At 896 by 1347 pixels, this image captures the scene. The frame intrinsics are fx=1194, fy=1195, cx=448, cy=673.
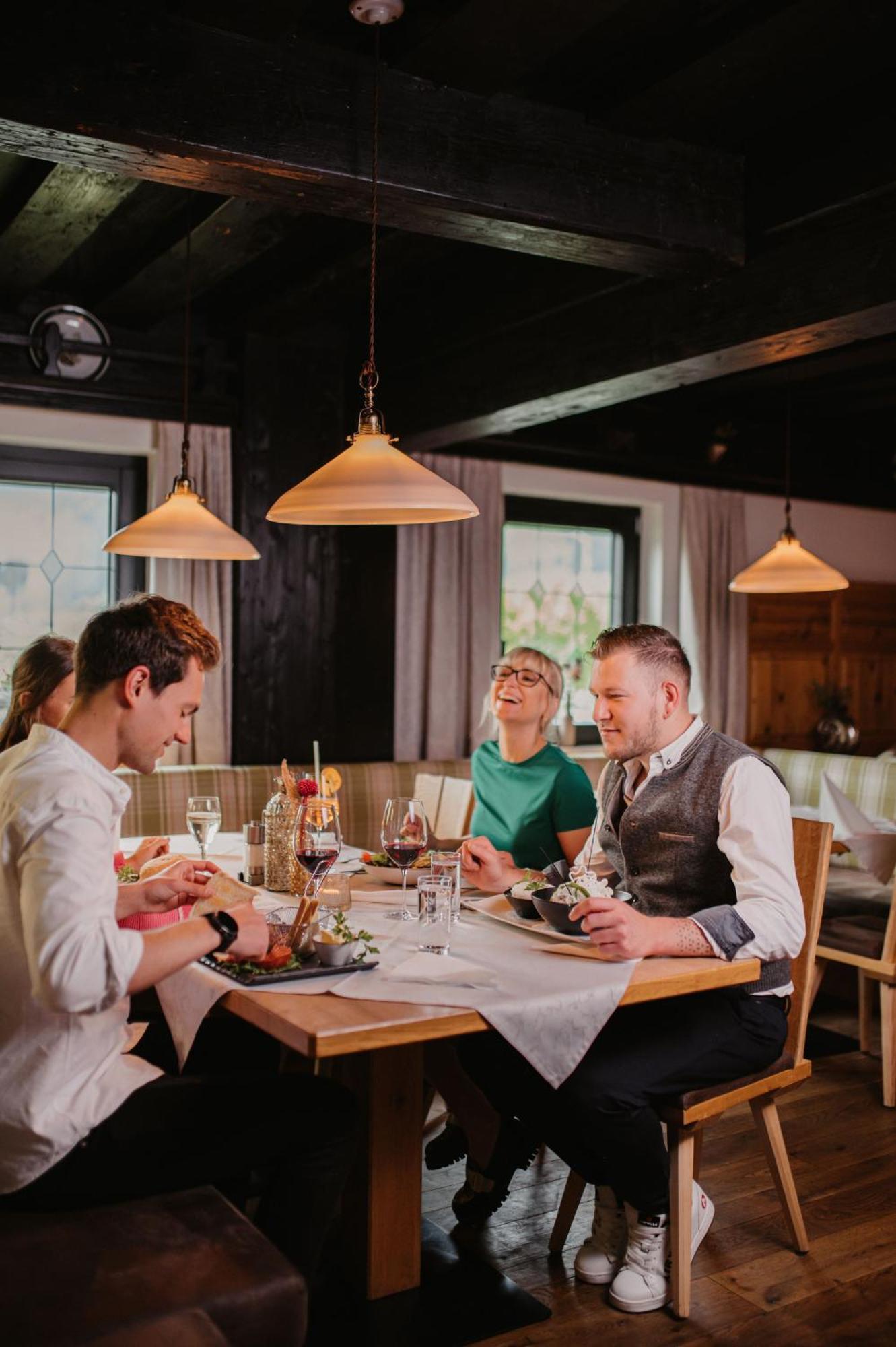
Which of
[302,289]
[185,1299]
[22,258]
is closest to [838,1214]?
[185,1299]

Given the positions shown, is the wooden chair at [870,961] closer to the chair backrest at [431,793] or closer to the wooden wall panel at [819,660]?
the chair backrest at [431,793]

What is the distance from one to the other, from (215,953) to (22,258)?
3306 millimetres

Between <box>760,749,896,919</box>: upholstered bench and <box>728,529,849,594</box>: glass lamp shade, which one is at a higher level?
<box>728,529,849,594</box>: glass lamp shade

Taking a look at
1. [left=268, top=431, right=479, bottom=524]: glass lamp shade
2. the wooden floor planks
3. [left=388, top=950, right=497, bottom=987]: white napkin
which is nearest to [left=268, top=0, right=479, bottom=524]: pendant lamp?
[left=268, top=431, right=479, bottom=524]: glass lamp shade

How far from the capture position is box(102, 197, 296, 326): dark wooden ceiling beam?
4.00 m

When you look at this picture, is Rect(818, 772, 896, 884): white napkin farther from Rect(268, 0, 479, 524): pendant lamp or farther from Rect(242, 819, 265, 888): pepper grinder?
Rect(268, 0, 479, 524): pendant lamp

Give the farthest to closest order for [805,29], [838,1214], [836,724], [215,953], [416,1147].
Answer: [836,724]
[838,1214]
[805,29]
[416,1147]
[215,953]

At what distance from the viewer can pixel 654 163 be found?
3.37 m

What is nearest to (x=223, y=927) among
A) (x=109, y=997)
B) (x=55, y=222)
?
(x=109, y=997)

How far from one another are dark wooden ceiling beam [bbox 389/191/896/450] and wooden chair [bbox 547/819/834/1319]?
1.58 meters

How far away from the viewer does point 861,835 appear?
14.0 ft

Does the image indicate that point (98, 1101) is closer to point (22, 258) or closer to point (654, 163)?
point (654, 163)

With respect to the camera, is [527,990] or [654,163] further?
[654,163]

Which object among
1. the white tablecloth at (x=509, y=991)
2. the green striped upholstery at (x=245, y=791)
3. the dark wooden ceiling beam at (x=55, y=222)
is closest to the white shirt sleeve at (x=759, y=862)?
the white tablecloth at (x=509, y=991)
